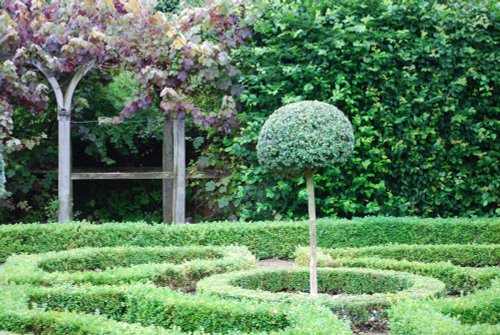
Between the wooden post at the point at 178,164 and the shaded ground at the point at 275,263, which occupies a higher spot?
the wooden post at the point at 178,164

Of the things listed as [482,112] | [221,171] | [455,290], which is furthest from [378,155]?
[455,290]

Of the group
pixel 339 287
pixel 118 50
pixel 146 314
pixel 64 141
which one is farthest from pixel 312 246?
pixel 118 50

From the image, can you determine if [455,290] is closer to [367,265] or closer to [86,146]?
[367,265]

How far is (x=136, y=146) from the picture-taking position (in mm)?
12750

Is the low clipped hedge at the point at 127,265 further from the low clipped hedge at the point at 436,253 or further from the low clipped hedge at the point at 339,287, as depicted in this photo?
the low clipped hedge at the point at 436,253

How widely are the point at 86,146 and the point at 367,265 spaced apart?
665cm

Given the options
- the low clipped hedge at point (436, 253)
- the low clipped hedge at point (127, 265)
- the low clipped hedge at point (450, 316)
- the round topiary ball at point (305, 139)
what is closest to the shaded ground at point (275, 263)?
the low clipped hedge at point (127, 265)

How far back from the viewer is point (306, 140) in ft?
21.5

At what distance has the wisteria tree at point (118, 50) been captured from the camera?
10555mm

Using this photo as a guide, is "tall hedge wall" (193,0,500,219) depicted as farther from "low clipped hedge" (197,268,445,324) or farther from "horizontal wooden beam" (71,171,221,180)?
"low clipped hedge" (197,268,445,324)

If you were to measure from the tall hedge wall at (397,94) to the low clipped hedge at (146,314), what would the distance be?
15.9ft

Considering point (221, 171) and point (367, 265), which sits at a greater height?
point (221, 171)

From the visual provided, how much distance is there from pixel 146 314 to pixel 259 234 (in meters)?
4.00

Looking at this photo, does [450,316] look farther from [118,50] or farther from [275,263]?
[118,50]
